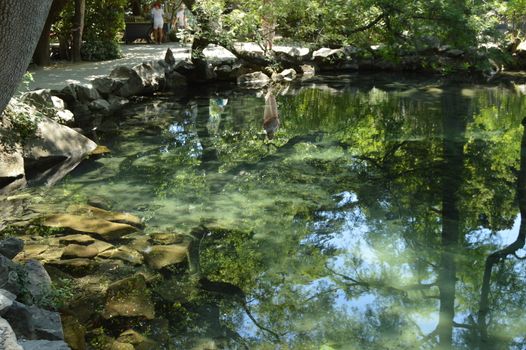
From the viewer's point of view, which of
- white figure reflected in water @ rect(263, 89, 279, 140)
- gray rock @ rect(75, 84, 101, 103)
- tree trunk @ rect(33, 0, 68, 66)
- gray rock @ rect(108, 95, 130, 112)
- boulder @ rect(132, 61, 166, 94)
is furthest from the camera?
boulder @ rect(132, 61, 166, 94)

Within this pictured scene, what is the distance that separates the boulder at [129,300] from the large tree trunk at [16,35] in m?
2.14

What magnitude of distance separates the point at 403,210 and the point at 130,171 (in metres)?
4.07

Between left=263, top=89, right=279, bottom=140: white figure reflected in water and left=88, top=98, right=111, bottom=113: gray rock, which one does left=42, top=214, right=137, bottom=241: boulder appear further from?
left=88, top=98, right=111, bottom=113: gray rock

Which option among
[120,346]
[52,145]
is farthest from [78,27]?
[120,346]

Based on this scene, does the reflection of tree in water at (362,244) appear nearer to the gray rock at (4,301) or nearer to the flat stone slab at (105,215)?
the flat stone slab at (105,215)

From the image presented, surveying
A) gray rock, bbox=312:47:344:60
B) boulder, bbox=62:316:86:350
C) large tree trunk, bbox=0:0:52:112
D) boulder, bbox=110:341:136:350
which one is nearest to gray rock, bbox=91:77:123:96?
boulder, bbox=62:316:86:350

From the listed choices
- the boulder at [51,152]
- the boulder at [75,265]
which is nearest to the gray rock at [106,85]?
the boulder at [51,152]

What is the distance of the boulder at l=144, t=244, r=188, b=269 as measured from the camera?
557 cm

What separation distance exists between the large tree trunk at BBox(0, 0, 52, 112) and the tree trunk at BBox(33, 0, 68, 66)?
11.9m

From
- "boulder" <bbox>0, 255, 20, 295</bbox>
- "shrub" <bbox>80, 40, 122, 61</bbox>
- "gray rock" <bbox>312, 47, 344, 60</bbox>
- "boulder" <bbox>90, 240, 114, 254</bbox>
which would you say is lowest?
"boulder" <bbox>90, 240, 114, 254</bbox>

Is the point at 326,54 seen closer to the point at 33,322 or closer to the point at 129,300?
the point at 129,300

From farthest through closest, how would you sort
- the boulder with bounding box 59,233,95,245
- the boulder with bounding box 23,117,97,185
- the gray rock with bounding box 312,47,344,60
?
the gray rock with bounding box 312,47,344,60
the boulder with bounding box 23,117,97,185
the boulder with bounding box 59,233,95,245

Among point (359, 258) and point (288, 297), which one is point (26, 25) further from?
point (359, 258)

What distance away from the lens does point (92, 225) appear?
6.33m
